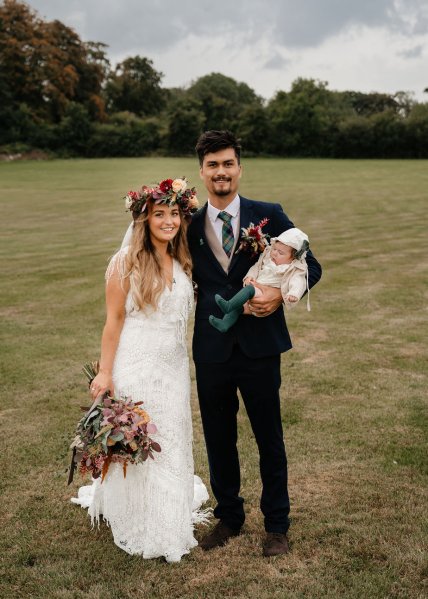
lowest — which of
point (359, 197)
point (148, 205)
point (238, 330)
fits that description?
point (359, 197)

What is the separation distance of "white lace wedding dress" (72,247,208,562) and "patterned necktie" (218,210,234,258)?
0.34 meters

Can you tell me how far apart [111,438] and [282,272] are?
1.37m

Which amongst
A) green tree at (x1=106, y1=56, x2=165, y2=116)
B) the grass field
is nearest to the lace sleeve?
the grass field

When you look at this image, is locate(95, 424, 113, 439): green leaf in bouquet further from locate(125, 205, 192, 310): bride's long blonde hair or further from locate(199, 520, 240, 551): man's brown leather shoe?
locate(199, 520, 240, 551): man's brown leather shoe

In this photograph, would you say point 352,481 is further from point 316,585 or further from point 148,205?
point 148,205

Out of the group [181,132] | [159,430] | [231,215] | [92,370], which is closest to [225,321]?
[231,215]

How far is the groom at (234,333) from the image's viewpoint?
375 cm

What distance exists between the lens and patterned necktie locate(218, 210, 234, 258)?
150 inches

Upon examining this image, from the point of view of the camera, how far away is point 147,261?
3.88 metres

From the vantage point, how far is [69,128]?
5912cm

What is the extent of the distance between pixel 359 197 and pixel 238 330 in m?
24.1

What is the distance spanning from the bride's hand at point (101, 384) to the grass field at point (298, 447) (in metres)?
1.02

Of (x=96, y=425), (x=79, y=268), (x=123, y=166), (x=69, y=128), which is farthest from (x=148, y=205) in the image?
(x=69, y=128)

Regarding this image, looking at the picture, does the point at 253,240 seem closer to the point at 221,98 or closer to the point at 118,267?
the point at 118,267
